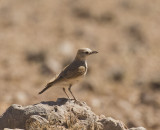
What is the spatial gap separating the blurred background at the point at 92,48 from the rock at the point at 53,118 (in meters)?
4.41

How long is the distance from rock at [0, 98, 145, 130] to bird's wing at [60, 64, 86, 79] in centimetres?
56

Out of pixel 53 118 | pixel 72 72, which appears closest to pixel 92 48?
pixel 72 72

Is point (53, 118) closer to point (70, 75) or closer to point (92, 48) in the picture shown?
point (70, 75)

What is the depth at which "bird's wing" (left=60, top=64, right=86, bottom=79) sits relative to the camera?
1012 cm

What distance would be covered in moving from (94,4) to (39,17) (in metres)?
3.32

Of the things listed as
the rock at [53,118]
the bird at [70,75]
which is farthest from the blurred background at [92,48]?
the rock at [53,118]

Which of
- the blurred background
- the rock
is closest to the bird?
the rock

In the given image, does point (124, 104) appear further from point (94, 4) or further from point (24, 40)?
point (94, 4)

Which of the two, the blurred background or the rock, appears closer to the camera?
the rock

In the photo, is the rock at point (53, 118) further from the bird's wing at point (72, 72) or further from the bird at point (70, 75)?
the bird's wing at point (72, 72)

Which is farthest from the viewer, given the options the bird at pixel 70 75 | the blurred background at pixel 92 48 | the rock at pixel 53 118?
the blurred background at pixel 92 48

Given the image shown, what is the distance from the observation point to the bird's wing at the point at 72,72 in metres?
10.1

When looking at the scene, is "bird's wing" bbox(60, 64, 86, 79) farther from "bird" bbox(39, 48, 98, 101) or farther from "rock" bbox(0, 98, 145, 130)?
"rock" bbox(0, 98, 145, 130)

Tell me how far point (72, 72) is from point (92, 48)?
13599 millimetres
